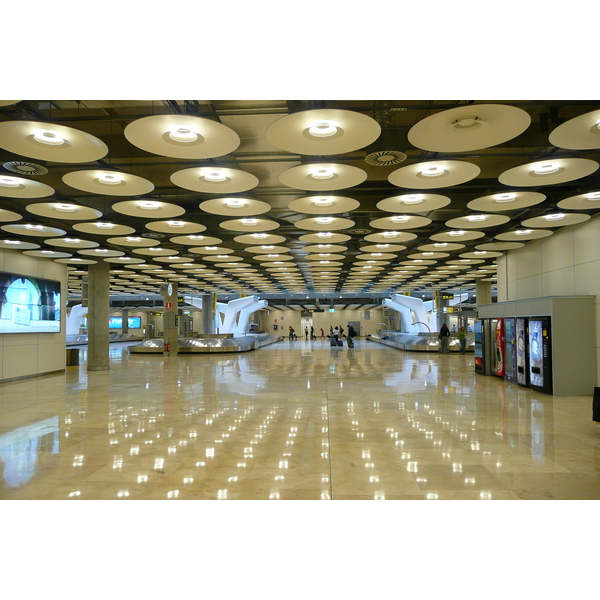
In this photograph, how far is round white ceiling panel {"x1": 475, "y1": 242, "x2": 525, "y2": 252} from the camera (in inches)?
734

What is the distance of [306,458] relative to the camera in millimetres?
6777

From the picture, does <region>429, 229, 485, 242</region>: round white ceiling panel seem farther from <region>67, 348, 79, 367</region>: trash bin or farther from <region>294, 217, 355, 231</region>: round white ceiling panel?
<region>67, 348, 79, 367</region>: trash bin

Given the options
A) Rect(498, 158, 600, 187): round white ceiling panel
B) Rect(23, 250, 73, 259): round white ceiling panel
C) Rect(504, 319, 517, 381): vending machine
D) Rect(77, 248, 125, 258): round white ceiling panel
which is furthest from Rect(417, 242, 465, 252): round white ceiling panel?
Rect(23, 250, 73, 259): round white ceiling panel

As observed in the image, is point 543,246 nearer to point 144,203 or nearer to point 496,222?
point 496,222

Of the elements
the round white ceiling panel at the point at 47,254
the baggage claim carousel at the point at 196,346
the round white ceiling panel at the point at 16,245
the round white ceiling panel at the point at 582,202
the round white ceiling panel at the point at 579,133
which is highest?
the round white ceiling panel at the point at 579,133

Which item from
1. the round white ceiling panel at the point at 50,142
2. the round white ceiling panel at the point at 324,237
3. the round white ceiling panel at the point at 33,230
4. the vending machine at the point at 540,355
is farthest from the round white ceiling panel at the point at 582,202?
the round white ceiling panel at the point at 33,230

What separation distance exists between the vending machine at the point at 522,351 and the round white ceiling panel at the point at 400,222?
513cm

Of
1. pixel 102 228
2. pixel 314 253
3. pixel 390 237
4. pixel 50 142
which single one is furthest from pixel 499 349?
pixel 50 142

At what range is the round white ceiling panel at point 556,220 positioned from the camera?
13.6 m

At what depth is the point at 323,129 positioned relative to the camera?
23.8ft

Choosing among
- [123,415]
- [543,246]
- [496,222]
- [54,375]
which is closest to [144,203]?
[123,415]

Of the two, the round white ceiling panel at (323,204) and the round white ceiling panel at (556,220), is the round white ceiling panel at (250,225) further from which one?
the round white ceiling panel at (556,220)
